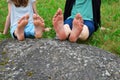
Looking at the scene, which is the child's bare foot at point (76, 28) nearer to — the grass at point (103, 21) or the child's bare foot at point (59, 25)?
the child's bare foot at point (59, 25)

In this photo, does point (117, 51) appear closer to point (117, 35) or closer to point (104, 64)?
point (117, 35)

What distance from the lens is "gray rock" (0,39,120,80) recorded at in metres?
4.82

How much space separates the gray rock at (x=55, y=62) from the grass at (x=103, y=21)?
117 centimetres

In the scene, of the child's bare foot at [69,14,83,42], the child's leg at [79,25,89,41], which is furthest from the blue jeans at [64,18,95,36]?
the child's bare foot at [69,14,83,42]

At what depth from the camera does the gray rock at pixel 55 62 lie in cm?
482

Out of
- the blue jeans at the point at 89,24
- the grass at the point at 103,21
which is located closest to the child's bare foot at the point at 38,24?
the blue jeans at the point at 89,24

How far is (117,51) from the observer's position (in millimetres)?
6391

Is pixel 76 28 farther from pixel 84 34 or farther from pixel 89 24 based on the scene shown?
pixel 89 24

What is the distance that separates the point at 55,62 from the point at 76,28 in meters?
0.87

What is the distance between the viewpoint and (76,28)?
5672mm

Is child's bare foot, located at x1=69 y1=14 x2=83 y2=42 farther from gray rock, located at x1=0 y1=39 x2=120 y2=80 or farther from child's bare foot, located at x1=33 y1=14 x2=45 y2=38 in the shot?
child's bare foot, located at x1=33 y1=14 x2=45 y2=38

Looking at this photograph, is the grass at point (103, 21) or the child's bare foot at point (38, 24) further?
the grass at point (103, 21)

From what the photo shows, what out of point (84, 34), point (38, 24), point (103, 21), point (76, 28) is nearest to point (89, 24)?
point (84, 34)

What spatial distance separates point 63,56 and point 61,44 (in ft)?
1.27
